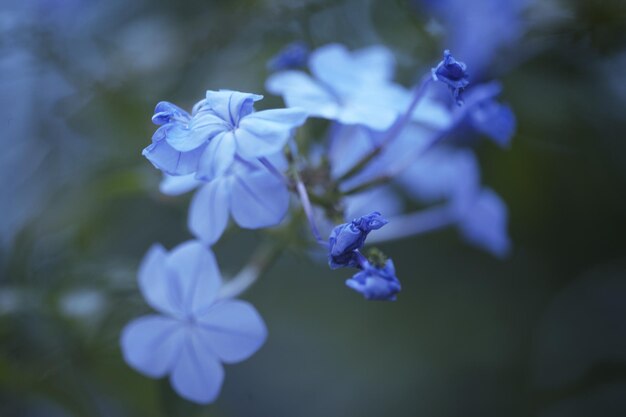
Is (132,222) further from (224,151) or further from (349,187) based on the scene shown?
(224,151)

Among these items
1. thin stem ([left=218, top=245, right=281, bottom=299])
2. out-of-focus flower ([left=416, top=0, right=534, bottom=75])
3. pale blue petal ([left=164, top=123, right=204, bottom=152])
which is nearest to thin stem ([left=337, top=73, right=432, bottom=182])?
thin stem ([left=218, top=245, right=281, bottom=299])

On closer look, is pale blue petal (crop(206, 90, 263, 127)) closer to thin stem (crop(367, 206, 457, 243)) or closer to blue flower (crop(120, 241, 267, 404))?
blue flower (crop(120, 241, 267, 404))

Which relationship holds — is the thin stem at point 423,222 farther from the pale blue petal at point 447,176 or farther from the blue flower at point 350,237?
the blue flower at point 350,237

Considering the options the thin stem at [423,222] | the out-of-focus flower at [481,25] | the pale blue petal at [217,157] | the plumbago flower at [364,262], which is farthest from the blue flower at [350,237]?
the out-of-focus flower at [481,25]

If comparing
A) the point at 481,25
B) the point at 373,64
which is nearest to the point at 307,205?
the point at 373,64

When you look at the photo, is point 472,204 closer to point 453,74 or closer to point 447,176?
point 447,176

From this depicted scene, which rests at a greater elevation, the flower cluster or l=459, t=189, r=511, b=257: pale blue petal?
l=459, t=189, r=511, b=257: pale blue petal
